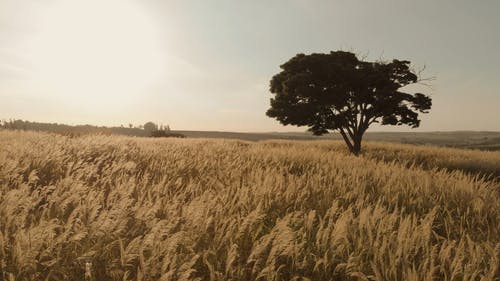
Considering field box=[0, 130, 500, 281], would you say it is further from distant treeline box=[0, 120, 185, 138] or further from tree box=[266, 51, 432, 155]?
tree box=[266, 51, 432, 155]

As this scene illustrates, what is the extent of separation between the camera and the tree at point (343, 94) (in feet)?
85.1

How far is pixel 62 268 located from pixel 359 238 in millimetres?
1989

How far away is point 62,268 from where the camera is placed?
2.37m

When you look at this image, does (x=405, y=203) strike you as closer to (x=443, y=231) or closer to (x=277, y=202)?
(x=443, y=231)

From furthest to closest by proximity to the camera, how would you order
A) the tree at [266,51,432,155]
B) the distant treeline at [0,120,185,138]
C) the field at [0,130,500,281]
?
1. the tree at [266,51,432,155]
2. the distant treeline at [0,120,185,138]
3. the field at [0,130,500,281]

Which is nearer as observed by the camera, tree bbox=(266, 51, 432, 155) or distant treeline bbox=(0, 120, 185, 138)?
distant treeline bbox=(0, 120, 185, 138)

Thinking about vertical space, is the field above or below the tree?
below

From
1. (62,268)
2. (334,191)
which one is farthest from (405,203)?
(62,268)

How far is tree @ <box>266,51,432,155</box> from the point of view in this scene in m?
26.0

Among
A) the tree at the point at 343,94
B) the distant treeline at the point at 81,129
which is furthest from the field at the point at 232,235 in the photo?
the tree at the point at 343,94

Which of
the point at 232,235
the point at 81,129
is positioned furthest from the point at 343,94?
the point at 232,235

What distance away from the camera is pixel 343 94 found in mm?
26250

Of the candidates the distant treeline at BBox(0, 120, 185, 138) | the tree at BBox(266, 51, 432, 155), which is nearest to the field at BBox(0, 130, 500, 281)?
the distant treeline at BBox(0, 120, 185, 138)

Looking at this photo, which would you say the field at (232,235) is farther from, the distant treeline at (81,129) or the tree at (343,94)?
the tree at (343,94)
